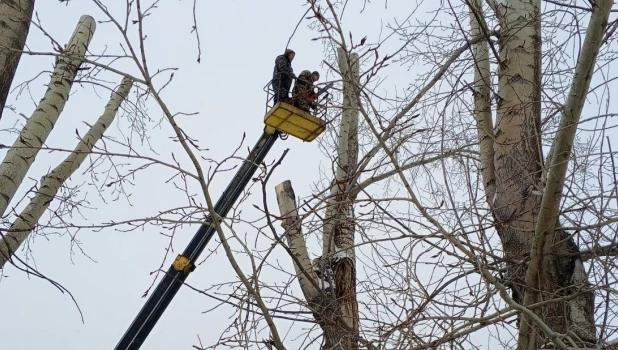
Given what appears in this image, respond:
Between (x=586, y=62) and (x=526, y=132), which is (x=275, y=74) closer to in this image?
(x=526, y=132)

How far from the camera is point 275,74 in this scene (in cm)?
503

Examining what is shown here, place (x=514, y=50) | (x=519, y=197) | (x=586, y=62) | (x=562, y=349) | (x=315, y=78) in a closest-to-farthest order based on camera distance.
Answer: (x=562, y=349) < (x=586, y=62) < (x=519, y=197) < (x=514, y=50) < (x=315, y=78)

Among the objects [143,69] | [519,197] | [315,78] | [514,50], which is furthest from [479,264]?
[315,78]

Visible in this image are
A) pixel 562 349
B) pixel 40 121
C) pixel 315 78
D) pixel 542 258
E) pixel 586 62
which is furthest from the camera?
pixel 315 78

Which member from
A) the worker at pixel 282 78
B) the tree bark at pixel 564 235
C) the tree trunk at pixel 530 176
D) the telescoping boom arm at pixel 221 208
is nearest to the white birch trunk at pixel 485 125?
the tree trunk at pixel 530 176

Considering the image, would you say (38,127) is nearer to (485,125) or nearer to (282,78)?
(282,78)

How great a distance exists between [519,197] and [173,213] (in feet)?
4.70

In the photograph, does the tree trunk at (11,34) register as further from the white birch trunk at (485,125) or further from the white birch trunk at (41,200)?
the white birch trunk at (485,125)

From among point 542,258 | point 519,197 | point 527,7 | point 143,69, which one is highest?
point 527,7

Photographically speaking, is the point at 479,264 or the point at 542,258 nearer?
the point at 479,264

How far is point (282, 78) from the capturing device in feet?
16.6

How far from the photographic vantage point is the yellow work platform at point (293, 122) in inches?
195

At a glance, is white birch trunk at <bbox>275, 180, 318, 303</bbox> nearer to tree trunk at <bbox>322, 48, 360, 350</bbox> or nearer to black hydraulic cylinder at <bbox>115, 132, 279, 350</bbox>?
tree trunk at <bbox>322, 48, 360, 350</bbox>

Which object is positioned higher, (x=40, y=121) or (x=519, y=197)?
(x=519, y=197)
